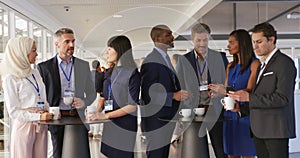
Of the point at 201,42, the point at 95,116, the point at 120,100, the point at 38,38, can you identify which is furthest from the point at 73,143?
the point at 38,38

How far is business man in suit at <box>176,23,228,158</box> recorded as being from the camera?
318 cm

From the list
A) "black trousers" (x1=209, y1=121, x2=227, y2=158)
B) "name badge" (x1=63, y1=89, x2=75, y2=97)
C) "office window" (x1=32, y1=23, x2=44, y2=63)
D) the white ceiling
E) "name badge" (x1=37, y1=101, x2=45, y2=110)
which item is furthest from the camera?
"office window" (x1=32, y1=23, x2=44, y2=63)

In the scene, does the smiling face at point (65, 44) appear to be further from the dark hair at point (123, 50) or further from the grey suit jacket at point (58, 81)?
the dark hair at point (123, 50)

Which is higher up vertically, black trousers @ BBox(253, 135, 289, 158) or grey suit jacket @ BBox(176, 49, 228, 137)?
grey suit jacket @ BBox(176, 49, 228, 137)

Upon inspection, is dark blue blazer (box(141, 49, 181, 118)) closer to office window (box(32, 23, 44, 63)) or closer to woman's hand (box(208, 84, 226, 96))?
woman's hand (box(208, 84, 226, 96))

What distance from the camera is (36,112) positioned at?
2646 millimetres

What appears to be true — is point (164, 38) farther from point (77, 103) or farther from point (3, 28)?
point (3, 28)

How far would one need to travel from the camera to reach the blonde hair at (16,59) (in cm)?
260

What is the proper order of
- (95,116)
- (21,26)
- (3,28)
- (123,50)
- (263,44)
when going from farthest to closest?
(21,26) < (3,28) < (123,50) < (95,116) < (263,44)

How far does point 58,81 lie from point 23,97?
0.51 metres

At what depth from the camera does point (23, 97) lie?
2664mm

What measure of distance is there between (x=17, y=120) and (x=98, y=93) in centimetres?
79

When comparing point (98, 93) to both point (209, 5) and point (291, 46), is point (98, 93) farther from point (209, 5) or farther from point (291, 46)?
point (291, 46)

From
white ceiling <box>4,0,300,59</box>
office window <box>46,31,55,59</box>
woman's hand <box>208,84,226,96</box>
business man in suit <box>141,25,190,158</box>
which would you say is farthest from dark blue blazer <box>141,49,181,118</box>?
office window <box>46,31,55,59</box>
